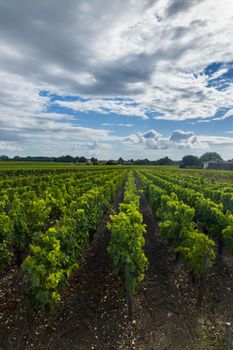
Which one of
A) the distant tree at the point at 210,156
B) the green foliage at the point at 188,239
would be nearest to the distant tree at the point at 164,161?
the distant tree at the point at 210,156

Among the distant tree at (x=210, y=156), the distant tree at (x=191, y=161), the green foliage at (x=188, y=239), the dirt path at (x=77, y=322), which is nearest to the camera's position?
the dirt path at (x=77, y=322)

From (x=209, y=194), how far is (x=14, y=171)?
3977 cm

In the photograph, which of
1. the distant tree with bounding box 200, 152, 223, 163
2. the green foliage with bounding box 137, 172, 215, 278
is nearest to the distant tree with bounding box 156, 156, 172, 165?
the distant tree with bounding box 200, 152, 223, 163

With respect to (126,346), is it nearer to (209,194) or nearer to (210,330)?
(210,330)

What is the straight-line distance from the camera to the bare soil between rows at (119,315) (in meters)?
5.16

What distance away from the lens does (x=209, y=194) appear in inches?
605

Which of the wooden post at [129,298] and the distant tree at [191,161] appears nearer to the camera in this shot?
the wooden post at [129,298]

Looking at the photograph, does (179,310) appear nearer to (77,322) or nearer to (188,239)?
(188,239)

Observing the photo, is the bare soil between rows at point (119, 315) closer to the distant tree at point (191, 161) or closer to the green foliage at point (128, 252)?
the green foliage at point (128, 252)

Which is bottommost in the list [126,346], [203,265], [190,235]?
[126,346]

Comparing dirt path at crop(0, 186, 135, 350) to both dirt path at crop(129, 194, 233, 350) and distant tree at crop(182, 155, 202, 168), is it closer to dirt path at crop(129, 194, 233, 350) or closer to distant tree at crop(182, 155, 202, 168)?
dirt path at crop(129, 194, 233, 350)

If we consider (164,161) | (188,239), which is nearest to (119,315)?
(188,239)

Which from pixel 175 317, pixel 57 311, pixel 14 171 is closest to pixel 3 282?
pixel 57 311

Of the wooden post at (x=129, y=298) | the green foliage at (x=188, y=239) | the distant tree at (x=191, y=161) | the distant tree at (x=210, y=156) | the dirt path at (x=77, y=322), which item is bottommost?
the dirt path at (x=77, y=322)
